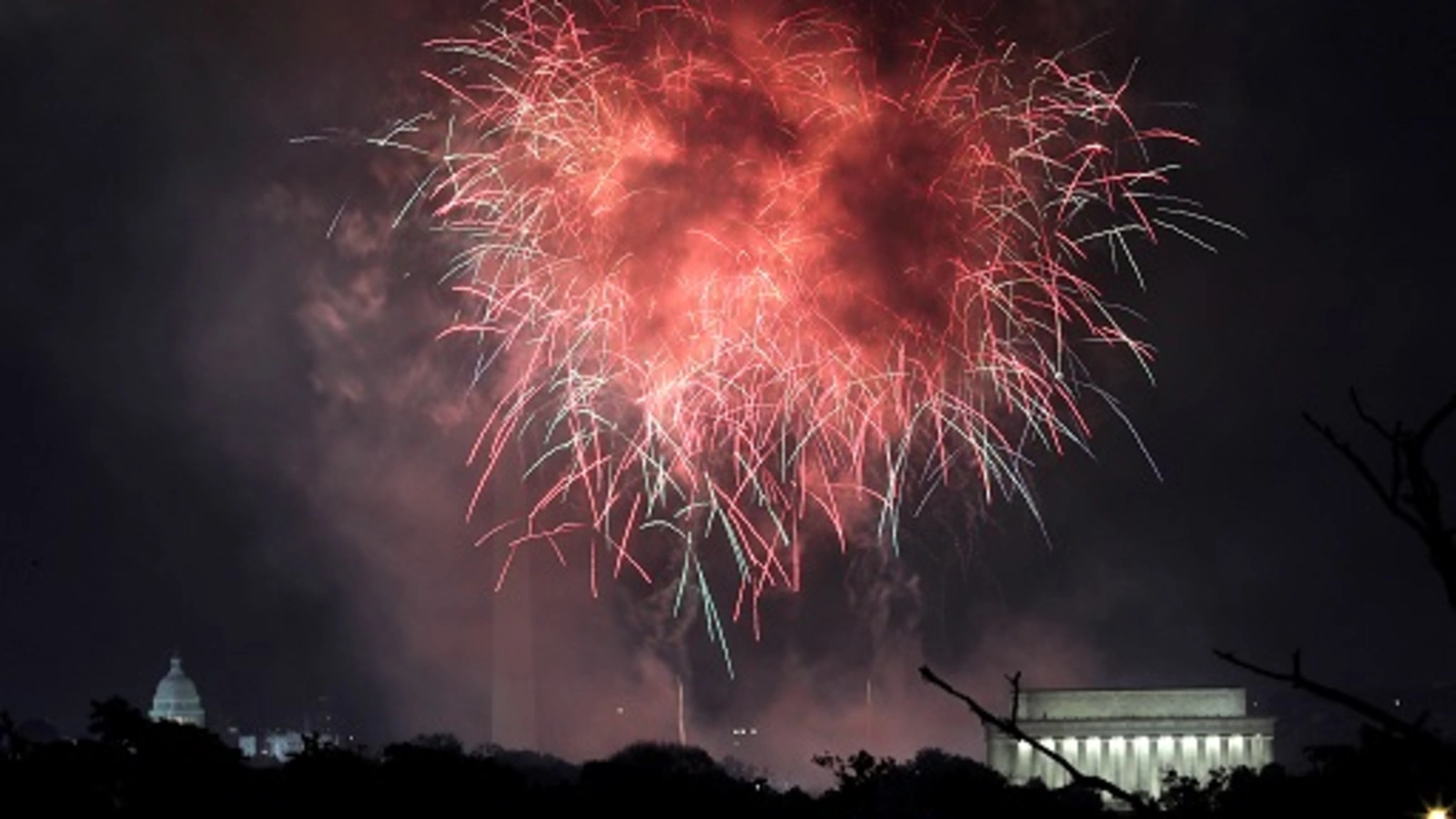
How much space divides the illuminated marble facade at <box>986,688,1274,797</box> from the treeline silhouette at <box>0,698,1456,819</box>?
37240 millimetres

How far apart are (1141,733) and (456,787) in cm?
8663

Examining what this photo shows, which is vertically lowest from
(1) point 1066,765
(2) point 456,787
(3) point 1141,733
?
(1) point 1066,765

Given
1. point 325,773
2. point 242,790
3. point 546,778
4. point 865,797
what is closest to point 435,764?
point 325,773

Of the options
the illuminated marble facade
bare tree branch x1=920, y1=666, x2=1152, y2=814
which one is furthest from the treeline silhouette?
bare tree branch x1=920, y1=666, x2=1152, y2=814

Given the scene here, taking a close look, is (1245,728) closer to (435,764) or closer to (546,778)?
(546,778)

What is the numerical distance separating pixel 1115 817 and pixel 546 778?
5598 cm

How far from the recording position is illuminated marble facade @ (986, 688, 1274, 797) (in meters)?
173

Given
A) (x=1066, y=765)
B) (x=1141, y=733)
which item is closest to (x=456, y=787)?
(x=1141, y=733)

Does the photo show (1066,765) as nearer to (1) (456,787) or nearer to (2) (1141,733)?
(1) (456,787)

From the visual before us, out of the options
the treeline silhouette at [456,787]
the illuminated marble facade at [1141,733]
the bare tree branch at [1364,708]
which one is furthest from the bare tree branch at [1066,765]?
the illuminated marble facade at [1141,733]

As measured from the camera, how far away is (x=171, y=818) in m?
→ 75.8

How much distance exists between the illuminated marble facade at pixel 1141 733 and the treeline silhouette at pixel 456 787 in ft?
122

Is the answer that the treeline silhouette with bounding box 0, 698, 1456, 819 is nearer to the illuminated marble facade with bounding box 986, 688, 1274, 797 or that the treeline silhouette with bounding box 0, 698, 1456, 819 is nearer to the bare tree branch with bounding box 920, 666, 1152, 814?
the illuminated marble facade with bounding box 986, 688, 1274, 797

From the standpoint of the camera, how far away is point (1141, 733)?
17512 centimetres
